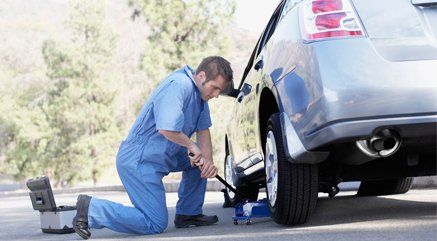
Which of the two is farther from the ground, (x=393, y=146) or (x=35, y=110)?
(x=393, y=146)

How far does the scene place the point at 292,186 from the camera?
420 cm

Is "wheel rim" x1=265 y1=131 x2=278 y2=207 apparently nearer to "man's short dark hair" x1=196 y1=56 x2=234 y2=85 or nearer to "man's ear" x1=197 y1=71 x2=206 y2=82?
"man's short dark hair" x1=196 y1=56 x2=234 y2=85

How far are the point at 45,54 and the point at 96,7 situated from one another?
348 cm

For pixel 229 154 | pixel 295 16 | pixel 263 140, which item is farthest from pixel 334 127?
pixel 229 154

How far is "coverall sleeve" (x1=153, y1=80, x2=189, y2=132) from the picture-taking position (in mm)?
4598

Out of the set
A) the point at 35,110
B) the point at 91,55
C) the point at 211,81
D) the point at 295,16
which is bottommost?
the point at 35,110

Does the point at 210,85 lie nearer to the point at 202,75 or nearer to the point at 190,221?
the point at 202,75

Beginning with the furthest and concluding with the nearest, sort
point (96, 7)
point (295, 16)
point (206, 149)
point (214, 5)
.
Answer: point (96, 7) → point (214, 5) → point (206, 149) → point (295, 16)

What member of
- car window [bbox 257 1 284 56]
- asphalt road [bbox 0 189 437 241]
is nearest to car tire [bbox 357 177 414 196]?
asphalt road [bbox 0 189 437 241]

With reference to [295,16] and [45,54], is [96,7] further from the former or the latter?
[295,16]

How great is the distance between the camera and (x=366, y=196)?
7.39m

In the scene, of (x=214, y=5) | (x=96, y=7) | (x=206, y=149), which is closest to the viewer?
(x=206, y=149)

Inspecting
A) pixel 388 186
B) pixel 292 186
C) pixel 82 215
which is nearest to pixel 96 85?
pixel 388 186

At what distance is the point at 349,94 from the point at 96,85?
1178 inches
